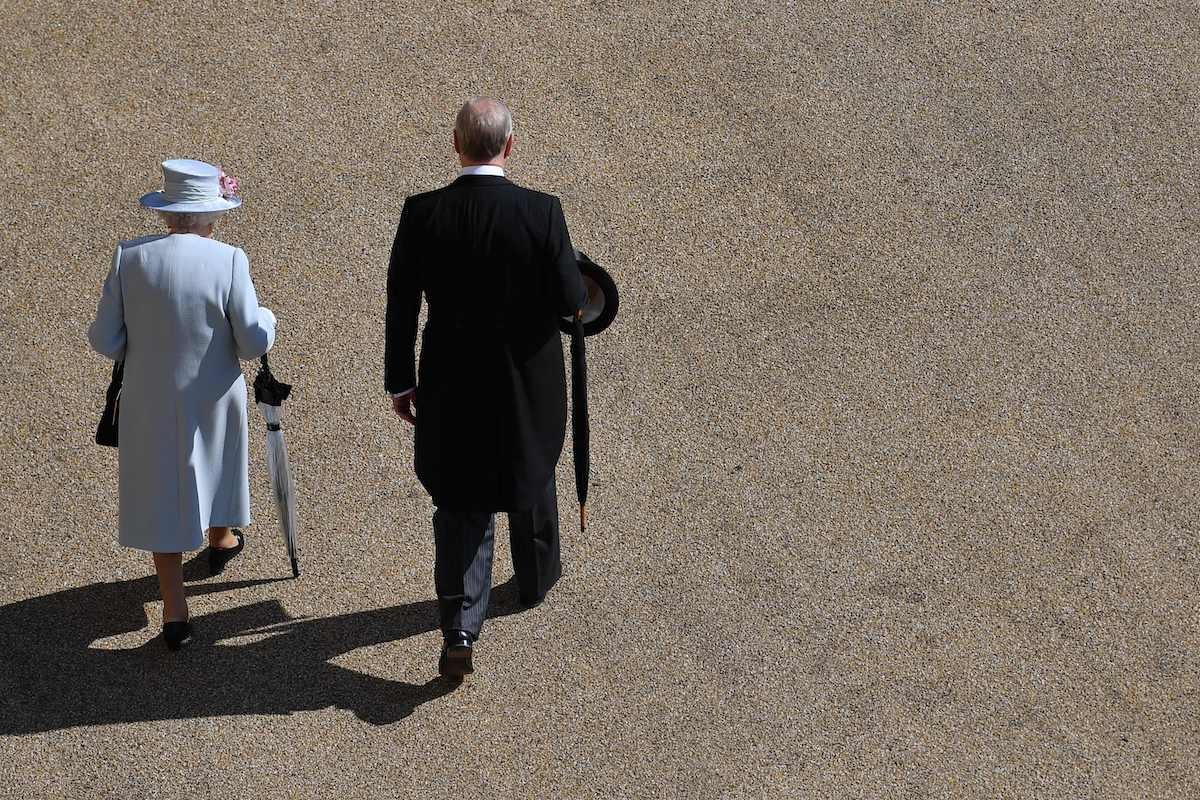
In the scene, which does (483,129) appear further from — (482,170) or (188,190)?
(188,190)

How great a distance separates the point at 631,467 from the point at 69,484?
2.18 meters

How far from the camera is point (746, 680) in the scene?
510cm

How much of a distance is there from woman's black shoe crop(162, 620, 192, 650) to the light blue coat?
28cm

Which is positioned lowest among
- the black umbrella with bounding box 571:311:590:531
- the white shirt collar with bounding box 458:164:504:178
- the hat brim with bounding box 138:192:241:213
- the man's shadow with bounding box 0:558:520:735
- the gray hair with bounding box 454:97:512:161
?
the man's shadow with bounding box 0:558:520:735

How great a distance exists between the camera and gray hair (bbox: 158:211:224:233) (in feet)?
15.8

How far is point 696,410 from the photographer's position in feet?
20.2

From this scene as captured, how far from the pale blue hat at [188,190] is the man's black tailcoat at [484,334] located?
2.10 feet

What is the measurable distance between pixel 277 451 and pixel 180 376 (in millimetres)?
471

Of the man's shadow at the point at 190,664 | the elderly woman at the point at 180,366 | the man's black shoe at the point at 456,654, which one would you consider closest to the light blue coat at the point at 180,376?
the elderly woman at the point at 180,366

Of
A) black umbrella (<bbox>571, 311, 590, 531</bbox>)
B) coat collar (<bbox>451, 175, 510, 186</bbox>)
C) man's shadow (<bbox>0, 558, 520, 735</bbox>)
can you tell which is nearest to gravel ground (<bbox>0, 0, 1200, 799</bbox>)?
man's shadow (<bbox>0, 558, 520, 735</bbox>)

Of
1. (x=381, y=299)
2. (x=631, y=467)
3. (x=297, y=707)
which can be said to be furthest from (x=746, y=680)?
(x=381, y=299)

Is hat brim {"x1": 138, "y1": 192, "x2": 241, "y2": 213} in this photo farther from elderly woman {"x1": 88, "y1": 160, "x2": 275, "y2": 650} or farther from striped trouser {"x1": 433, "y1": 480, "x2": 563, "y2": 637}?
striped trouser {"x1": 433, "y1": 480, "x2": 563, "y2": 637}

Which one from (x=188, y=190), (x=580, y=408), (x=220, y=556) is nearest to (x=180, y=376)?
(x=188, y=190)

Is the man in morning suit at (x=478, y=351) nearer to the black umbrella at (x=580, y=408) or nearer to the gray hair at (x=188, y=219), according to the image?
the black umbrella at (x=580, y=408)
